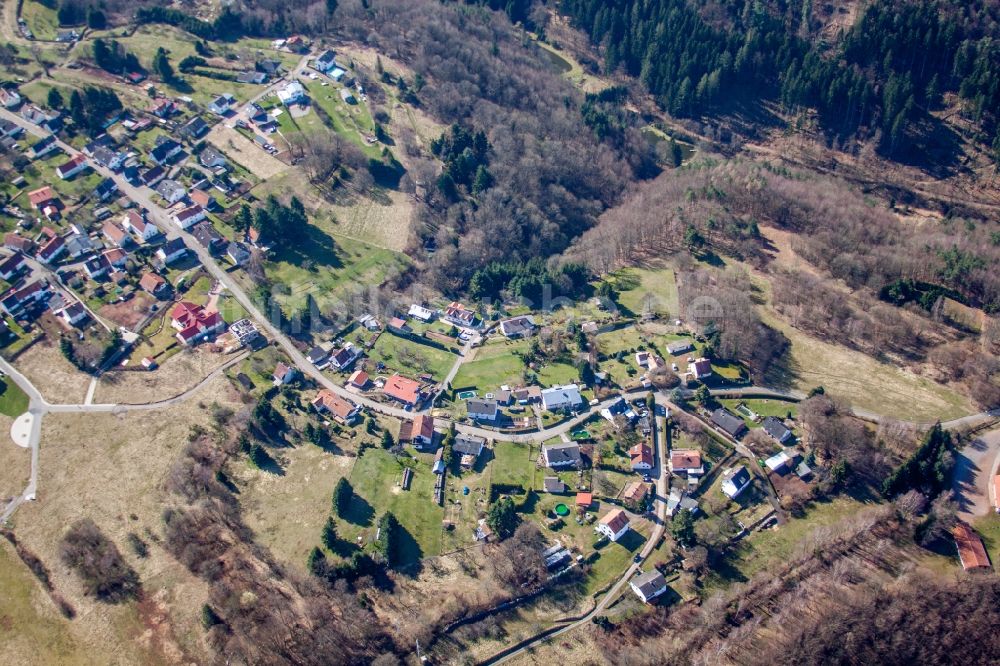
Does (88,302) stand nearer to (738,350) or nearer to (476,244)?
(476,244)

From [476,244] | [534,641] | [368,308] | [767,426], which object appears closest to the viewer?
[534,641]

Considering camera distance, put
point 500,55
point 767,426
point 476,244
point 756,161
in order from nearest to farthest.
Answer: point 767,426, point 476,244, point 756,161, point 500,55

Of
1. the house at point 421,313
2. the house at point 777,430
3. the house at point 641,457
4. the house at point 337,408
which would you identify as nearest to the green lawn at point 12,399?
the house at point 337,408

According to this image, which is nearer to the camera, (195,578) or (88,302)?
(195,578)

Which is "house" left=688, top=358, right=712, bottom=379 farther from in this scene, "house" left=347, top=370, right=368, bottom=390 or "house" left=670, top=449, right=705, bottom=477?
"house" left=347, top=370, right=368, bottom=390

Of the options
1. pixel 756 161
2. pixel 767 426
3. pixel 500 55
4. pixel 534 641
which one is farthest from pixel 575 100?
pixel 534 641

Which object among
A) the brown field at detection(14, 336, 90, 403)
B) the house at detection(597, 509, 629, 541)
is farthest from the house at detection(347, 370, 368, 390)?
the house at detection(597, 509, 629, 541)

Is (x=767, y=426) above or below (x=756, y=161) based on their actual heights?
below
